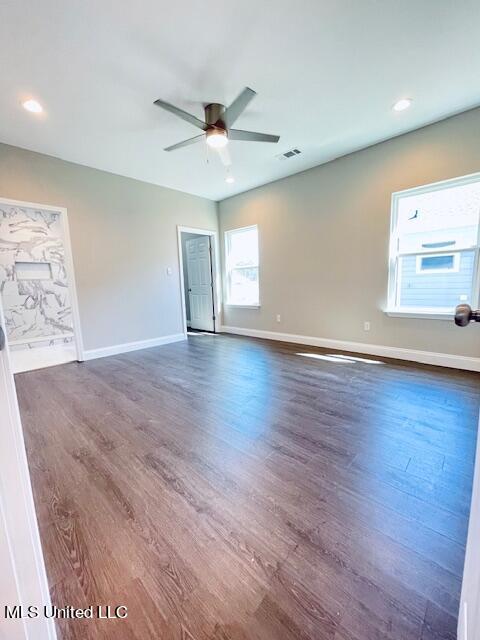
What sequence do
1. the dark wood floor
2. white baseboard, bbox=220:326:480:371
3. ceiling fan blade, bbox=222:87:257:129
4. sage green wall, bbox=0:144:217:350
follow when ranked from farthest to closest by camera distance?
sage green wall, bbox=0:144:217:350
white baseboard, bbox=220:326:480:371
ceiling fan blade, bbox=222:87:257:129
the dark wood floor

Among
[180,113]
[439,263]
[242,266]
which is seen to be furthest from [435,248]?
[242,266]

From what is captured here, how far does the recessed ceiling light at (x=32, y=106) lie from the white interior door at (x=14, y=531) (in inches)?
120

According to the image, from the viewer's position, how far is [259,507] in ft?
4.38

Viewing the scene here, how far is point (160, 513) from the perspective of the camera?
4.32 ft

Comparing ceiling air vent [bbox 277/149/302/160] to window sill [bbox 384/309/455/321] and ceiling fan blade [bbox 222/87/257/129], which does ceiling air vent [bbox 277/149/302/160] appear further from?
window sill [bbox 384/309/455/321]

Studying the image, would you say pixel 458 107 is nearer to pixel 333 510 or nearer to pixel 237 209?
pixel 237 209

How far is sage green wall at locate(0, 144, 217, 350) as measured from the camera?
3.44 m

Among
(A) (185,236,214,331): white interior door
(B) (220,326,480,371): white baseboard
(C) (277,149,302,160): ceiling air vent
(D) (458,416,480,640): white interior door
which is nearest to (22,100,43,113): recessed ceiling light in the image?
(C) (277,149,302,160): ceiling air vent

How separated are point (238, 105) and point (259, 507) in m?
2.88

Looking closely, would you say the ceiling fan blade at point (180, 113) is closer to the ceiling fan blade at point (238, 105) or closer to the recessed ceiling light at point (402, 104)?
the ceiling fan blade at point (238, 105)

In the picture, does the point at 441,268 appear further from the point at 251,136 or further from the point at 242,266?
the point at 242,266

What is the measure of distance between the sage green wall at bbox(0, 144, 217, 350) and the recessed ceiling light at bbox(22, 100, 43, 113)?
0.98 meters

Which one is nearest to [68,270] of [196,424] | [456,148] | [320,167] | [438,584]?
[196,424]

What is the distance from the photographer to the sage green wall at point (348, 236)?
9.98 ft
